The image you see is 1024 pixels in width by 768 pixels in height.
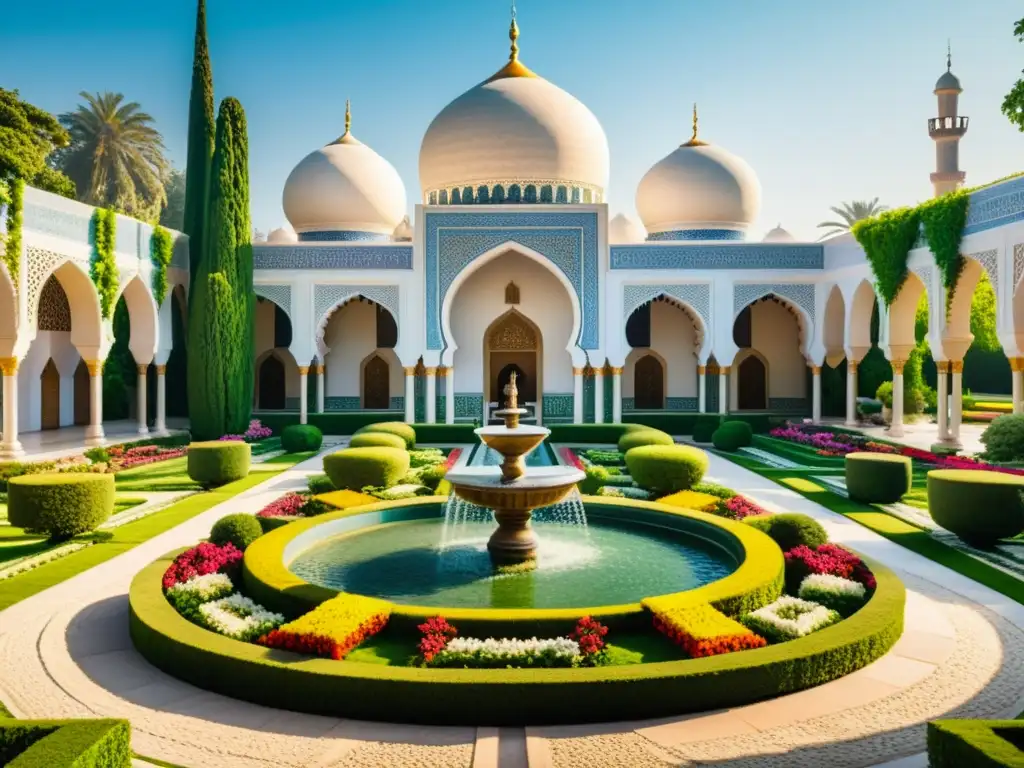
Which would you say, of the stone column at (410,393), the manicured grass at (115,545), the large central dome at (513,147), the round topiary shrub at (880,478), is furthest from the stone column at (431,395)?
the round topiary shrub at (880,478)

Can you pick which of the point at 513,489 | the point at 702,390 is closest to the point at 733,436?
the point at 702,390

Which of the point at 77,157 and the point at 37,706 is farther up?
the point at 77,157

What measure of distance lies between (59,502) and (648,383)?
657 inches

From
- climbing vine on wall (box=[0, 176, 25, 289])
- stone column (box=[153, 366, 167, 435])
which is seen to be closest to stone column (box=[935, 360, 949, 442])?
stone column (box=[153, 366, 167, 435])

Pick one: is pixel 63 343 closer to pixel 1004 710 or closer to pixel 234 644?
pixel 234 644

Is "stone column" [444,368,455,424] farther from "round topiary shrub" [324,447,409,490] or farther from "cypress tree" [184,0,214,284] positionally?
"round topiary shrub" [324,447,409,490]

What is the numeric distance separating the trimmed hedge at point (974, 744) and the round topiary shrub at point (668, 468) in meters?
7.38

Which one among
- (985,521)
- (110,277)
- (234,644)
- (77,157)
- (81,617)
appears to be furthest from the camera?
(77,157)

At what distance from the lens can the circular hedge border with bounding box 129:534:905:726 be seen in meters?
4.26

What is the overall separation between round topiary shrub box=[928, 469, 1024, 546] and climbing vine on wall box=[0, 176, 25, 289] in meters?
12.9

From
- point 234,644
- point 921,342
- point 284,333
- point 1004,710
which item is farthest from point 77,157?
point 1004,710

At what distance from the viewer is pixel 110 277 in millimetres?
15633

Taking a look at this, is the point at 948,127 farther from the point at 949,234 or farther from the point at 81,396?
the point at 81,396

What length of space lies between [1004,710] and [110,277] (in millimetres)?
15340
